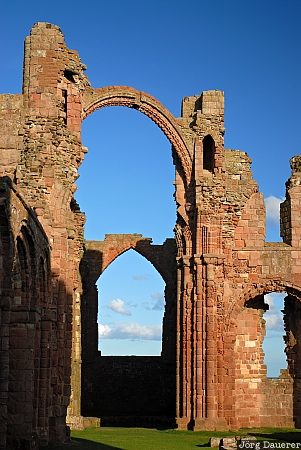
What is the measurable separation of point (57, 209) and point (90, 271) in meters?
10.7

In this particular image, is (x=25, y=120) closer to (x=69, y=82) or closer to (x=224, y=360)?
(x=69, y=82)

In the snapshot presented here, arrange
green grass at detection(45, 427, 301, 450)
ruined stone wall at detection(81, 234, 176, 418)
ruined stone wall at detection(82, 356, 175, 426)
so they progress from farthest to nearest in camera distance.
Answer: ruined stone wall at detection(82, 356, 175, 426)
ruined stone wall at detection(81, 234, 176, 418)
green grass at detection(45, 427, 301, 450)

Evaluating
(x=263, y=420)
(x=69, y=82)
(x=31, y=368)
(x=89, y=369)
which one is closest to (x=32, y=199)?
(x=69, y=82)

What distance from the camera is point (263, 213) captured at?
2514cm

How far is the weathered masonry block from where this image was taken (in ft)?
64.8

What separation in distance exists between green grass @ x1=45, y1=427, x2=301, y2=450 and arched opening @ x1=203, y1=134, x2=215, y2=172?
7.81 metres

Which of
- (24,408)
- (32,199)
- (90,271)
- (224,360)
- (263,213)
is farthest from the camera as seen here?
(90,271)

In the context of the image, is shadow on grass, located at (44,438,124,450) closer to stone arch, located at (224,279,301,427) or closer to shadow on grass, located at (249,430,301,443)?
shadow on grass, located at (249,430,301,443)

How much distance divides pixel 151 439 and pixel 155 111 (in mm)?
10039

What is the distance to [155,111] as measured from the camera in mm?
24984

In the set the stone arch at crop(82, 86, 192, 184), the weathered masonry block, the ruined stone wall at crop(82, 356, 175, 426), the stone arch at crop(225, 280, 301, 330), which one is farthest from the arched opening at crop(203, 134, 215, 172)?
the ruined stone wall at crop(82, 356, 175, 426)

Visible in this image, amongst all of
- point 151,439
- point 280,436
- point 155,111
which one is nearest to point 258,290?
point 280,436

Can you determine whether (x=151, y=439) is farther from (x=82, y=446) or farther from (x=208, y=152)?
(x=208, y=152)

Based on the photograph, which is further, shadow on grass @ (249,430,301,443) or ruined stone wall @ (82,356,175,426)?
ruined stone wall @ (82,356,175,426)
